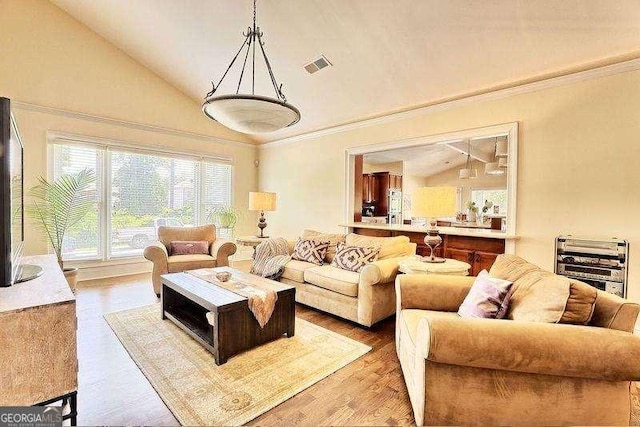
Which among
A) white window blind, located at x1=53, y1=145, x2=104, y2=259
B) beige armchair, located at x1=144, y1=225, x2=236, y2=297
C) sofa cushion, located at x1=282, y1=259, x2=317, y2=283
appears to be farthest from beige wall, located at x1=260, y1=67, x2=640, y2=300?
white window blind, located at x1=53, y1=145, x2=104, y2=259

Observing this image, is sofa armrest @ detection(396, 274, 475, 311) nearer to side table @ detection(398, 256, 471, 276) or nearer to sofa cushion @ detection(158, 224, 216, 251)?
side table @ detection(398, 256, 471, 276)

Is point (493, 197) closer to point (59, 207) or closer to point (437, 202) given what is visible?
point (437, 202)

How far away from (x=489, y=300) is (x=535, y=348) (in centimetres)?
47

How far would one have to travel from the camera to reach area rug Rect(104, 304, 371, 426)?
1.76 meters

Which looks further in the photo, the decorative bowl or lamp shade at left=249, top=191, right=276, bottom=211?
lamp shade at left=249, top=191, right=276, bottom=211

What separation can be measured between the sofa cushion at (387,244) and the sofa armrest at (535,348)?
189 centimetres

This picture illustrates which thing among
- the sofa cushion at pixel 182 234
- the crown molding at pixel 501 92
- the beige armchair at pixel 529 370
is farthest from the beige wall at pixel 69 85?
the beige armchair at pixel 529 370

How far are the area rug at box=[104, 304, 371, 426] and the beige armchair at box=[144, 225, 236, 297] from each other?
926 millimetres

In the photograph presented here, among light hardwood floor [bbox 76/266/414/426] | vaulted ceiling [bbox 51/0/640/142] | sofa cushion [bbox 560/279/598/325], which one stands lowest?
light hardwood floor [bbox 76/266/414/426]

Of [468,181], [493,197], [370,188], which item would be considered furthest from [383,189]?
[493,197]

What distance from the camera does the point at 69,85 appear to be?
4359 mm

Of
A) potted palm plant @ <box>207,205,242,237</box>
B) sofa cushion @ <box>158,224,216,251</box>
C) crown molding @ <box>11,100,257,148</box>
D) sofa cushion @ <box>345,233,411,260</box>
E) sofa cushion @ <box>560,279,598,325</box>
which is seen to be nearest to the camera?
sofa cushion @ <box>560,279,598,325</box>

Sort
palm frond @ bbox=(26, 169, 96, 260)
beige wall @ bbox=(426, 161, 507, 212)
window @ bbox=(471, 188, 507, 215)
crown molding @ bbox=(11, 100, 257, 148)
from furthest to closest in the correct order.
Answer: beige wall @ bbox=(426, 161, 507, 212), window @ bbox=(471, 188, 507, 215), crown molding @ bbox=(11, 100, 257, 148), palm frond @ bbox=(26, 169, 96, 260)

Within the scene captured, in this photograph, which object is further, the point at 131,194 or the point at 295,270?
the point at 131,194
